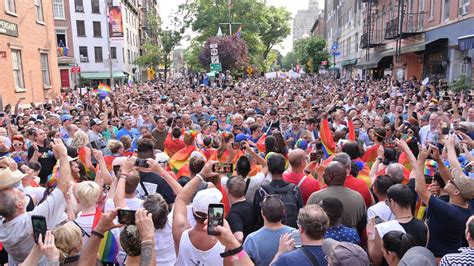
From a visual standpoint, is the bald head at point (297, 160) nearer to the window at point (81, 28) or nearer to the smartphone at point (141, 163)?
the smartphone at point (141, 163)

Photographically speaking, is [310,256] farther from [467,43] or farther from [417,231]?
[467,43]

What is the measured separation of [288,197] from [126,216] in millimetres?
1914

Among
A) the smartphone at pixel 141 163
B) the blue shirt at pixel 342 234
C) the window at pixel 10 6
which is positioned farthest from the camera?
the window at pixel 10 6

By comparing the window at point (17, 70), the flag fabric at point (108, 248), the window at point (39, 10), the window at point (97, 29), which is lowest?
the flag fabric at point (108, 248)

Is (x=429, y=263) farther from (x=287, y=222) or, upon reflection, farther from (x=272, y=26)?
(x=272, y=26)

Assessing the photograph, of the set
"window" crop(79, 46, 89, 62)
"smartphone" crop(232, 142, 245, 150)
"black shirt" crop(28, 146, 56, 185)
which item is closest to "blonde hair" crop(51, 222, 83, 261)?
A: "smartphone" crop(232, 142, 245, 150)

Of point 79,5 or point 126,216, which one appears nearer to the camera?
point 126,216

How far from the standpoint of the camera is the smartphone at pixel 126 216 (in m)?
2.65

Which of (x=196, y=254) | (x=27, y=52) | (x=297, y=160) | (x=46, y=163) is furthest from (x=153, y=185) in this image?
(x=27, y=52)

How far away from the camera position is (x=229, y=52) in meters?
36.7

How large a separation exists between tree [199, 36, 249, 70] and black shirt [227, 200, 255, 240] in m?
32.9

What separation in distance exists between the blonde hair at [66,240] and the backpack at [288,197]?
190 cm

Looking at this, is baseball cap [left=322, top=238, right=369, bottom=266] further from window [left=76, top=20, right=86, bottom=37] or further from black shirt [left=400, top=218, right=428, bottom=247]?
window [left=76, top=20, right=86, bottom=37]

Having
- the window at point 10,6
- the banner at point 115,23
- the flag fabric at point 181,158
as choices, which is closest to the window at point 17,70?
the window at point 10,6
